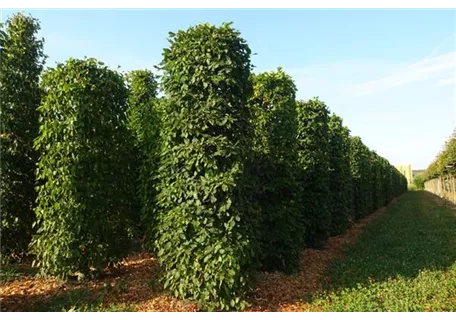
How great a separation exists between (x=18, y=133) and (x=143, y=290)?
4763 mm

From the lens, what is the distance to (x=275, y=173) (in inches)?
319

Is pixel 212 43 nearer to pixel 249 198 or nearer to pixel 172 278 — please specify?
pixel 249 198

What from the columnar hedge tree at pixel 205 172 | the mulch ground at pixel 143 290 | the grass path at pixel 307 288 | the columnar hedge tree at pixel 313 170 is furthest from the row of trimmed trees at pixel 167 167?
the columnar hedge tree at pixel 313 170

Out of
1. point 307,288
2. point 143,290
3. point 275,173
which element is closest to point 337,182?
point 275,173

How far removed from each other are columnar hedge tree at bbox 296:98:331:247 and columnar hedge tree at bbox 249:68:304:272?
2.58 m

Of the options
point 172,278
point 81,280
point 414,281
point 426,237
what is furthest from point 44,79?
point 426,237

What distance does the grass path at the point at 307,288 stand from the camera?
19.0 ft

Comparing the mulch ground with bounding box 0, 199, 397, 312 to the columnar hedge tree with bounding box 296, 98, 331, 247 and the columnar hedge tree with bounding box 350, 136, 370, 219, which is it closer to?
the columnar hedge tree with bounding box 296, 98, 331, 247

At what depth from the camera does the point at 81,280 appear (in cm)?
698

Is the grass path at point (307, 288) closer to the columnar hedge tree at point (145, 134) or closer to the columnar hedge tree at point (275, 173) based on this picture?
the columnar hedge tree at point (275, 173)

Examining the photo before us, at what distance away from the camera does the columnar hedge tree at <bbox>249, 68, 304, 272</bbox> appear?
26.1 feet

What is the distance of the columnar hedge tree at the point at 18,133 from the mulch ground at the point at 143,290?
1.44 meters

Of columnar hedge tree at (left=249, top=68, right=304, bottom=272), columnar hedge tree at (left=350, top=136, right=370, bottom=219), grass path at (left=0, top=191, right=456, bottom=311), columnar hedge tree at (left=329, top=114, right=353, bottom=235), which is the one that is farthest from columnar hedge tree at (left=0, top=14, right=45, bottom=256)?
columnar hedge tree at (left=350, top=136, right=370, bottom=219)

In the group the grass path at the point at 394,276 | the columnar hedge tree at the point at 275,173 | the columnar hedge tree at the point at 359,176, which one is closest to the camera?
the grass path at the point at 394,276
